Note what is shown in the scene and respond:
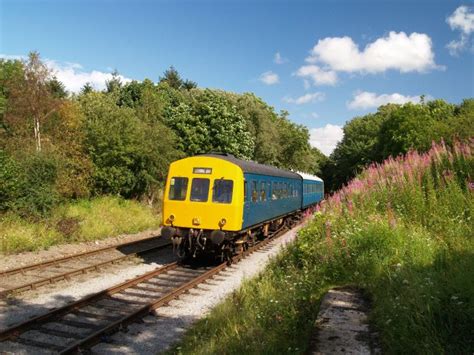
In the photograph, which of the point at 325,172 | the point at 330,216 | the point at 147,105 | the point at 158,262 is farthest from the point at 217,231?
the point at 325,172

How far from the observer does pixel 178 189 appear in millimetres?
13188

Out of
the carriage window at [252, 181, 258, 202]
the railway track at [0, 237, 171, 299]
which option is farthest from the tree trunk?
the carriage window at [252, 181, 258, 202]

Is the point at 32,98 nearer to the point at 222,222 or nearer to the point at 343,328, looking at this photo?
A: the point at 222,222

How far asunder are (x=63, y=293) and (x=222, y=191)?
511cm

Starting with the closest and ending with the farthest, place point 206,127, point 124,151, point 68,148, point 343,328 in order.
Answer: point 343,328, point 68,148, point 124,151, point 206,127

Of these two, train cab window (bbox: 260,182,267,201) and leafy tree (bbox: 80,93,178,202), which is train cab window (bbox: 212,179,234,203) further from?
leafy tree (bbox: 80,93,178,202)

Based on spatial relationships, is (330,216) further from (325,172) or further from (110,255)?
A: (325,172)

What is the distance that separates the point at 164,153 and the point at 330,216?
54.5ft

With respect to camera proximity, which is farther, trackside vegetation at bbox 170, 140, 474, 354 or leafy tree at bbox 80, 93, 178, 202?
leafy tree at bbox 80, 93, 178, 202

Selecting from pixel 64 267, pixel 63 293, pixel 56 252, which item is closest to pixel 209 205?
pixel 64 267

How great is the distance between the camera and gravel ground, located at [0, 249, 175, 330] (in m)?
7.96

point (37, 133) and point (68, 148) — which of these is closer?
point (37, 133)

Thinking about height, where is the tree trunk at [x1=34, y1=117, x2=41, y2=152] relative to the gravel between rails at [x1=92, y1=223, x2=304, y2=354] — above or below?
above

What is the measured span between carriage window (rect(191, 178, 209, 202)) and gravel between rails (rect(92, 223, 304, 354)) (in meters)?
2.25
